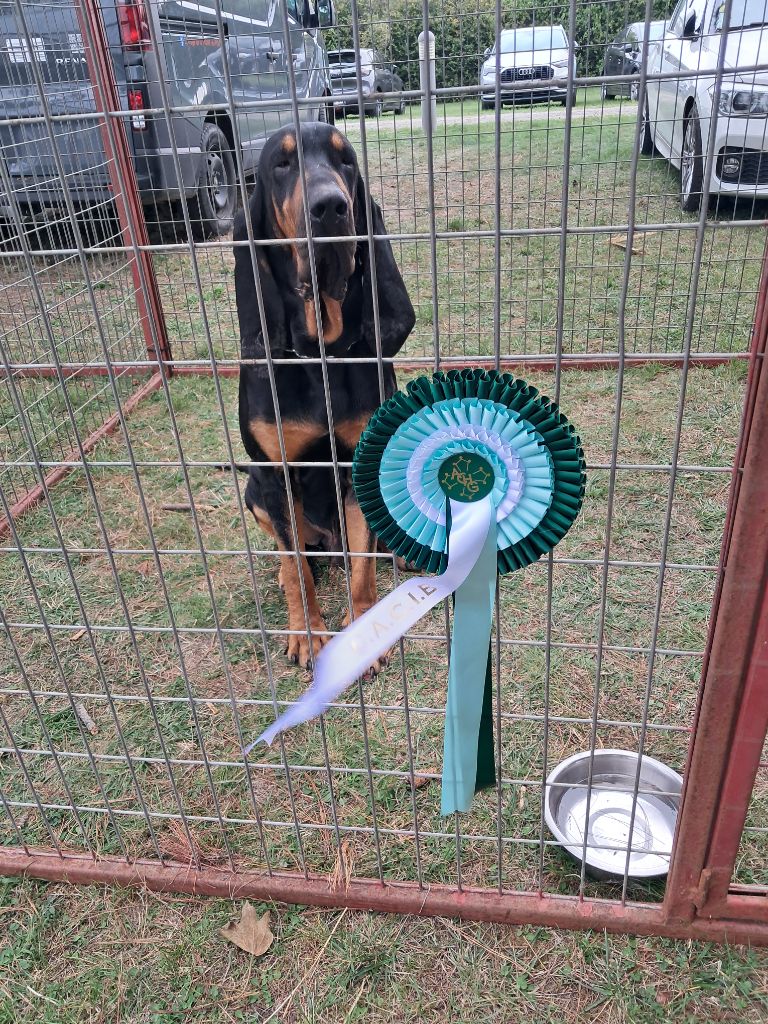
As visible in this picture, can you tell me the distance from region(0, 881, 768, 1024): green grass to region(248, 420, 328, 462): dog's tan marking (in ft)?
4.11

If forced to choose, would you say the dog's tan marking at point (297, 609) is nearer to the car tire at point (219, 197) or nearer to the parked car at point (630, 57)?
the parked car at point (630, 57)

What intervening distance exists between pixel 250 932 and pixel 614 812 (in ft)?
2.75

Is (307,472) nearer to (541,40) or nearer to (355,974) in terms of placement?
(355,974)

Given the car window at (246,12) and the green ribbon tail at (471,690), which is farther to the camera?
the car window at (246,12)

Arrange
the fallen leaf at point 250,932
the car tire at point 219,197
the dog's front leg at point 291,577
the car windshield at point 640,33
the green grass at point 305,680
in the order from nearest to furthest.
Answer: the car windshield at point 640,33 → the fallen leaf at point 250,932 → the green grass at point 305,680 → the dog's front leg at point 291,577 → the car tire at point 219,197

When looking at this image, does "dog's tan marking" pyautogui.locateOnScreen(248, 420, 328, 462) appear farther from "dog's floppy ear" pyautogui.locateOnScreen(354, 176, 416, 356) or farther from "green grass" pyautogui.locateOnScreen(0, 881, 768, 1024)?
"green grass" pyautogui.locateOnScreen(0, 881, 768, 1024)

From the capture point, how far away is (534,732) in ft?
6.97

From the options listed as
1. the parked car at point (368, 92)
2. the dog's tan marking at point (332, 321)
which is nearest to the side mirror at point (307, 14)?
the parked car at point (368, 92)

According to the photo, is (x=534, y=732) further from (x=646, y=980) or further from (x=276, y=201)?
(x=276, y=201)

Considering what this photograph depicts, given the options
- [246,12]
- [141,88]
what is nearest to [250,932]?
[141,88]

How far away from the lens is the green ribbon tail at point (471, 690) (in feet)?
3.88

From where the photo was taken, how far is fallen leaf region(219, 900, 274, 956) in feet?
5.26

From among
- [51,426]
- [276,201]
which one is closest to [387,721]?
[276,201]

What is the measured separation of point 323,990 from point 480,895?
1.18ft
